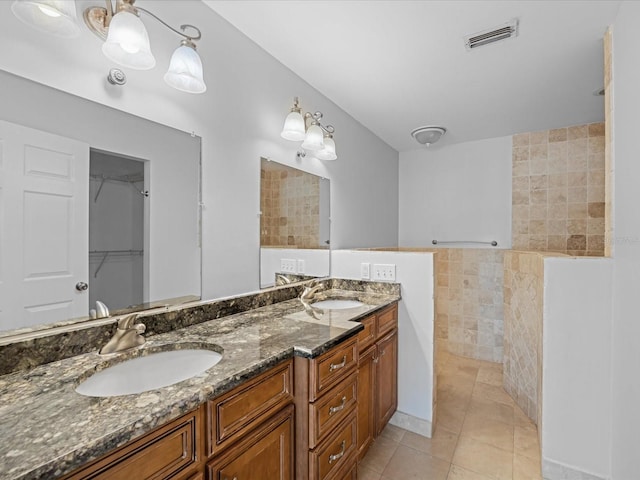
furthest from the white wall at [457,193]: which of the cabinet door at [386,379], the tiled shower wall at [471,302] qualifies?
the cabinet door at [386,379]

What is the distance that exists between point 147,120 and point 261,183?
26.9 inches

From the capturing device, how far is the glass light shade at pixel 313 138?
1938mm

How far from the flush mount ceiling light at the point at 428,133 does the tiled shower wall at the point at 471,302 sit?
1182 mm

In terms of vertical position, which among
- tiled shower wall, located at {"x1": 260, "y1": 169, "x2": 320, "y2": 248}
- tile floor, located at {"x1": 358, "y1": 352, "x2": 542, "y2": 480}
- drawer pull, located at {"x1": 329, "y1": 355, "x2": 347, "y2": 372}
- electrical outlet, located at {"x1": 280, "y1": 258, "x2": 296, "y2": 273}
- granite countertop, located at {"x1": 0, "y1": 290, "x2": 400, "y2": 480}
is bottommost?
tile floor, located at {"x1": 358, "y1": 352, "x2": 542, "y2": 480}

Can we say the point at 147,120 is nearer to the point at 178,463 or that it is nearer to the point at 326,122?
the point at 178,463

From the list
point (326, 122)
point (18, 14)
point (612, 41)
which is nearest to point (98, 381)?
point (18, 14)

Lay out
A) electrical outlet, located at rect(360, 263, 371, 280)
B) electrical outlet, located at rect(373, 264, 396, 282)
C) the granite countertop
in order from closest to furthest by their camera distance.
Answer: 1. the granite countertop
2. electrical outlet, located at rect(373, 264, 396, 282)
3. electrical outlet, located at rect(360, 263, 371, 280)

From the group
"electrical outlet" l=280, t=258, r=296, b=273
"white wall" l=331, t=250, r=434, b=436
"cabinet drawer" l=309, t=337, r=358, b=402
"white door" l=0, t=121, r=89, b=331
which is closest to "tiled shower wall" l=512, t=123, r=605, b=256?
"white wall" l=331, t=250, r=434, b=436

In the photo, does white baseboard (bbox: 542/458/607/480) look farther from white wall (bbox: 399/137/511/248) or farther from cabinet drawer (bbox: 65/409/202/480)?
white wall (bbox: 399/137/511/248)

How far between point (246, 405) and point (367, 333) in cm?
87

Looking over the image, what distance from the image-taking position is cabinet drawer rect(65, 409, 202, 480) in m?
0.61

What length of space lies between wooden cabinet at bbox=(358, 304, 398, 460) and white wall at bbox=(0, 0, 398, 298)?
708 mm

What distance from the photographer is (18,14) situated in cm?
86

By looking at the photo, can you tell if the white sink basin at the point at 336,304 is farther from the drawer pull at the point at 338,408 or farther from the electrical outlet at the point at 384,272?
the drawer pull at the point at 338,408
